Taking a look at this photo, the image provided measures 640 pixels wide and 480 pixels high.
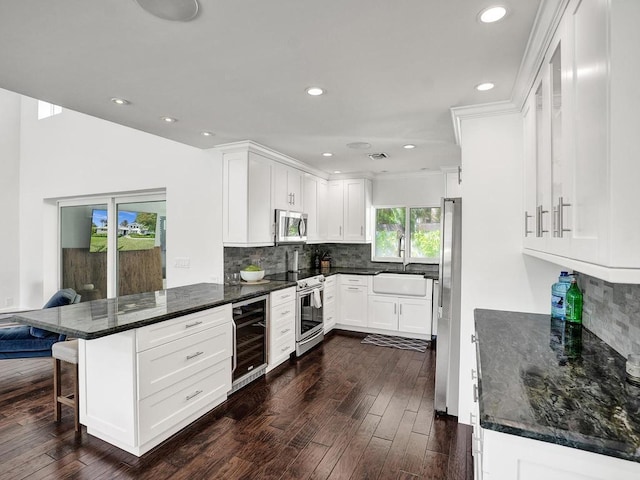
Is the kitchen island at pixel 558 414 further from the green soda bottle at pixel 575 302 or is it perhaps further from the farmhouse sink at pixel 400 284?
the farmhouse sink at pixel 400 284

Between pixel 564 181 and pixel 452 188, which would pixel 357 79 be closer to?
pixel 564 181

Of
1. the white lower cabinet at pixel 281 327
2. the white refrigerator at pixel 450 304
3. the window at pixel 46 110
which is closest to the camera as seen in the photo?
the white refrigerator at pixel 450 304

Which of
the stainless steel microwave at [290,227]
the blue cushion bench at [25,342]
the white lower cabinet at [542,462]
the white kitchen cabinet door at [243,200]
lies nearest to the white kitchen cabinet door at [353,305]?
the stainless steel microwave at [290,227]

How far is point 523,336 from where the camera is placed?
1.90m

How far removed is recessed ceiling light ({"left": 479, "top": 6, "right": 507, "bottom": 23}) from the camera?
1.50m

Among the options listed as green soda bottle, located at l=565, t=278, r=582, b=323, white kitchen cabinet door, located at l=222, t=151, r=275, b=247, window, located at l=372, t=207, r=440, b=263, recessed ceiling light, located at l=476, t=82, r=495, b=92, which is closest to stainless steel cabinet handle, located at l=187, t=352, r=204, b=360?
white kitchen cabinet door, located at l=222, t=151, r=275, b=247

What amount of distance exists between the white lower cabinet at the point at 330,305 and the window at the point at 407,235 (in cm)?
104

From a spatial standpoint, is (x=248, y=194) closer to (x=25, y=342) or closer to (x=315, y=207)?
(x=315, y=207)

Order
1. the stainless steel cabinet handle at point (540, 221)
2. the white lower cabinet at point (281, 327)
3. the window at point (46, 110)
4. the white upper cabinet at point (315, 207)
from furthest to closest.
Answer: the window at point (46, 110), the white upper cabinet at point (315, 207), the white lower cabinet at point (281, 327), the stainless steel cabinet handle at point (540, 221)

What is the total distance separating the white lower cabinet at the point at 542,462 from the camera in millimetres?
926

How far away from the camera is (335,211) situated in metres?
5.61

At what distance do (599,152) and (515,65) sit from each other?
1270mm

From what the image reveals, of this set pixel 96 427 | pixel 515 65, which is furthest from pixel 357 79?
pixel 96 427

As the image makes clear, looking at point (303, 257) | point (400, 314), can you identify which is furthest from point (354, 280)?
point (303, 257)
